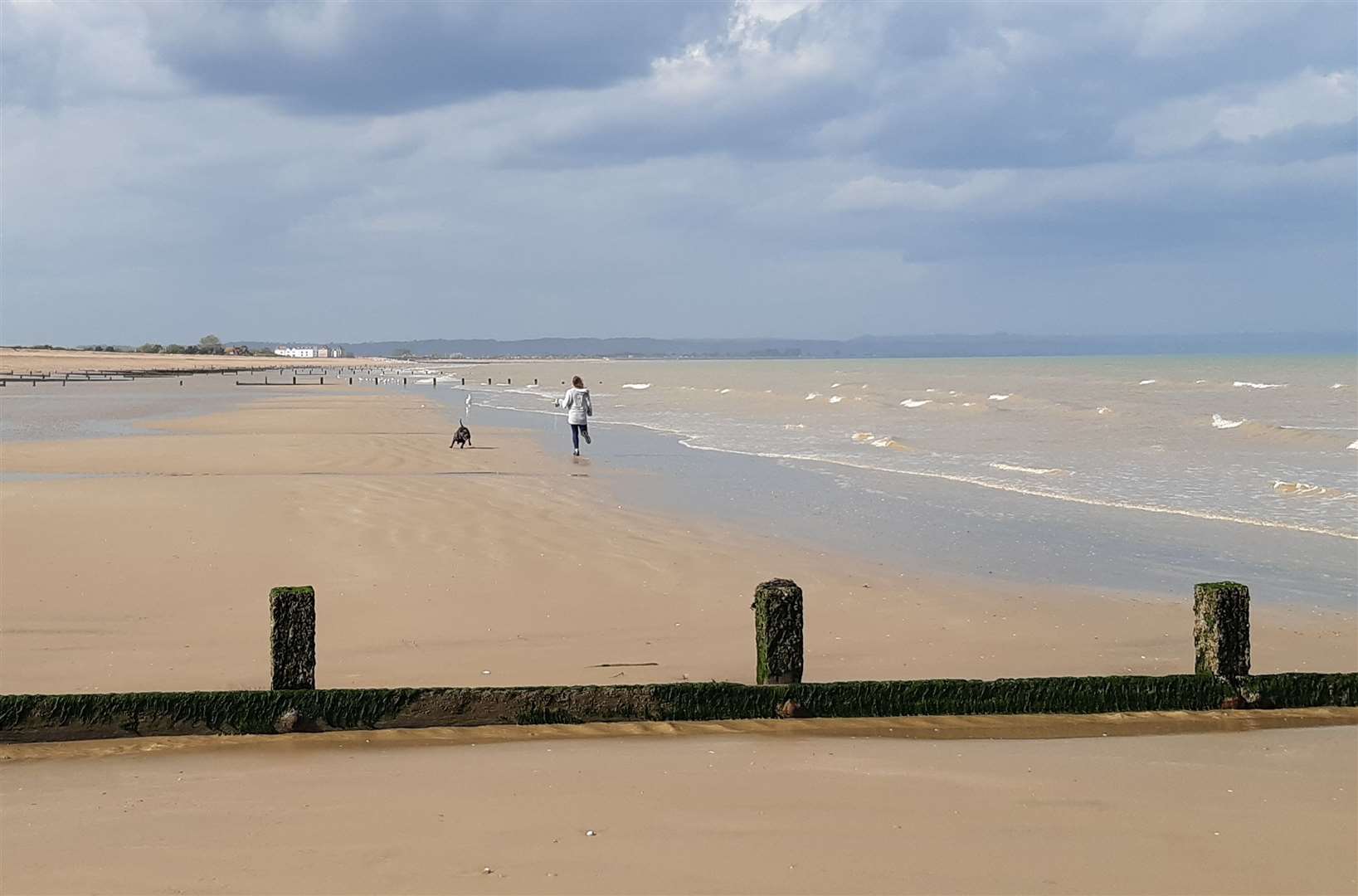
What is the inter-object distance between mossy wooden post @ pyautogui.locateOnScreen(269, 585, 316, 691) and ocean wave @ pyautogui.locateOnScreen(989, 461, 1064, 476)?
18.0 m

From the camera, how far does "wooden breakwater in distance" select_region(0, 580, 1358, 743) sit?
623cm

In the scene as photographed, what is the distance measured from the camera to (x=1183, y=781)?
19.6 feet

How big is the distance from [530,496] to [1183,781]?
12380 mm

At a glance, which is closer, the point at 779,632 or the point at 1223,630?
the point at 779,632

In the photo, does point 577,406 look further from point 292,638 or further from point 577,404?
point 292,638

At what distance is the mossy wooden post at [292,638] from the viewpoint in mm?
6398

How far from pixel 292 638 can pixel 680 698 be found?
7.22 feet

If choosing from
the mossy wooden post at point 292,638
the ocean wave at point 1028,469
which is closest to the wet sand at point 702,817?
the mossy wooden post at point 292,638

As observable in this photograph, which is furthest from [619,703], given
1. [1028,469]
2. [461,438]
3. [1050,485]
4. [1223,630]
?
[461,438]

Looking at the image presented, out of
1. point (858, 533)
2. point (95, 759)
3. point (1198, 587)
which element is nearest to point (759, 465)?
point (858, 533)

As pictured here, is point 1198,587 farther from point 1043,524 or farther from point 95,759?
point 1043,524

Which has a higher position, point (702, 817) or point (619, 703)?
point (619, 703)

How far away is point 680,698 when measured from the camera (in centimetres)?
660

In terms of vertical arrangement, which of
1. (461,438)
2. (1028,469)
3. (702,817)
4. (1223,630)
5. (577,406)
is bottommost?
(702,817)
